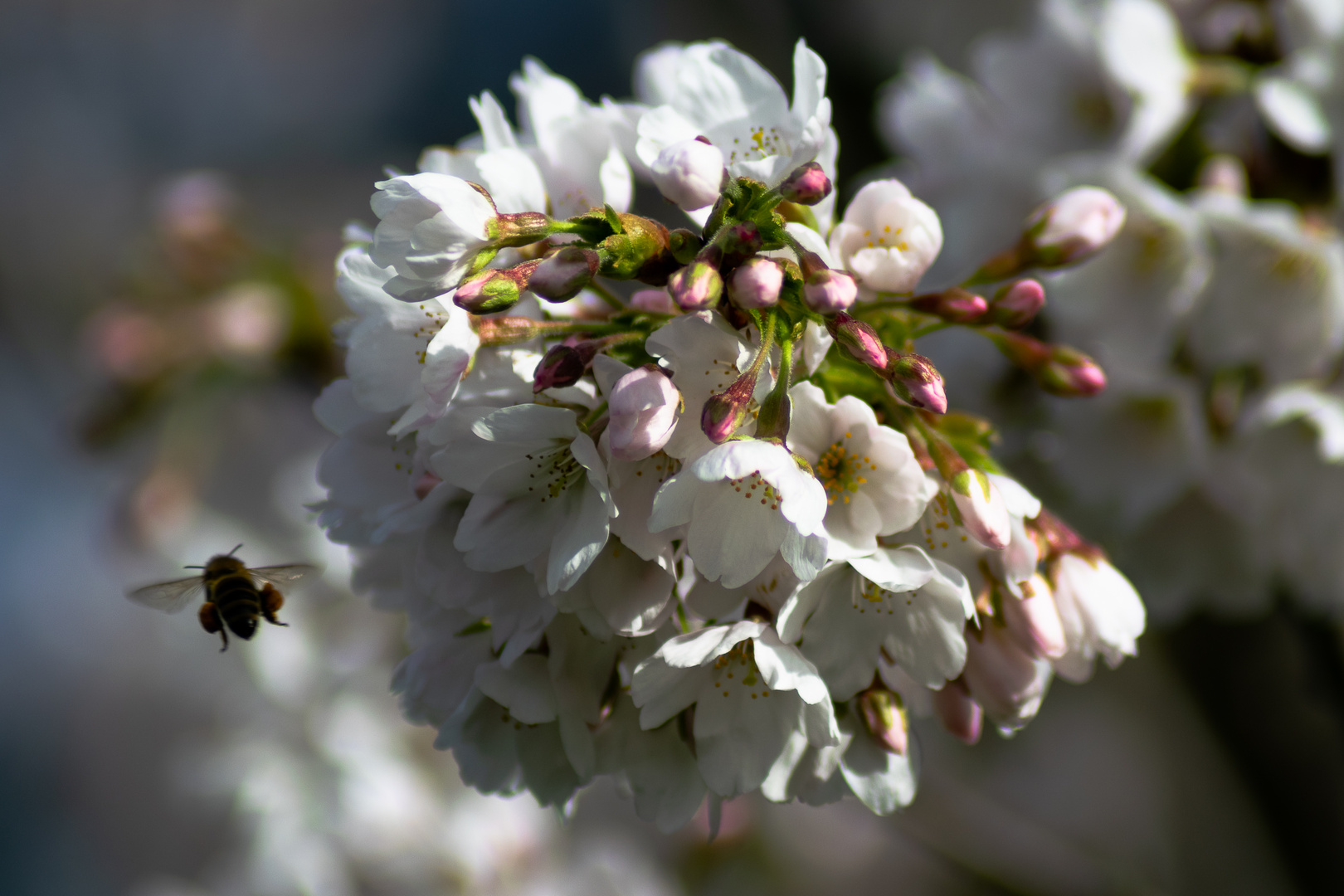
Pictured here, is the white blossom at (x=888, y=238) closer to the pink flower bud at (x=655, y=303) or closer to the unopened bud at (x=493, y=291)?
the pink flower bud at (x=655, y=303)

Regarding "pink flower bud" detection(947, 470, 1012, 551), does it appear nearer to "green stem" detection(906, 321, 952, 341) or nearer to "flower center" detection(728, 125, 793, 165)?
"green stem" detection(906, 321, 952, 341)

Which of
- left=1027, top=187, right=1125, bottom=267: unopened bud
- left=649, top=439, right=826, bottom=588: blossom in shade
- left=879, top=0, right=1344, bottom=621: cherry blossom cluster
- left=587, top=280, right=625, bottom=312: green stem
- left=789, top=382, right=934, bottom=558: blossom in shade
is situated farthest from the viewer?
left=879, top=0, right=1344, bottom=621: cherry blossom cluster

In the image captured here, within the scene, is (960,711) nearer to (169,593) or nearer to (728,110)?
(728,110)

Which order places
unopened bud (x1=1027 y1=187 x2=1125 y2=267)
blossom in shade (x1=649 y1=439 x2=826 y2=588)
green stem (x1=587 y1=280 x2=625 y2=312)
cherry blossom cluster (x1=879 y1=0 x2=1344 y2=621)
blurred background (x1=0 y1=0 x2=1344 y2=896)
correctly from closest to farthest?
blossom in shade (x1=649 y1=439 x2=826 y2=588)
green stem (x1=587 y1=280 x2=625 y2=312)
unopened bud (x1=1027 y1=187 x2=1125 y2=267)
cherry blossom cluster (x1=879 y1=0 x2=1344 y2=621)
blurred background (x1=0 y1=0 x2=1344 y2=896)

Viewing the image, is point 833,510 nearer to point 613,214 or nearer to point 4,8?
point 613,214

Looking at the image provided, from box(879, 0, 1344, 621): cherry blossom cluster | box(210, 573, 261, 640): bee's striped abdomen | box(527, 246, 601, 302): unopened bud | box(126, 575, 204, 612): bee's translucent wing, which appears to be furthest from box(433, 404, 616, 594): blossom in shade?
box(879, 0, 1344, 621): cherry blossom cluster

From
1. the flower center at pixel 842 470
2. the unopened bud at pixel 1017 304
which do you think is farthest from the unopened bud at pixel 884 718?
the unopened bud at pixel 1017 304

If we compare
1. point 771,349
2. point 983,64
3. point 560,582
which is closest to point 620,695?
point 560,582
